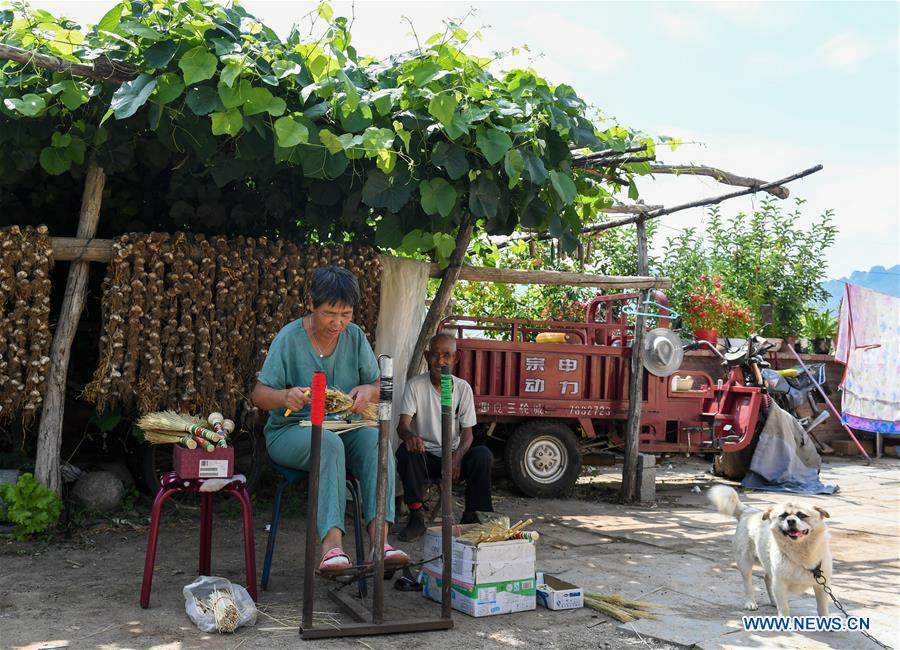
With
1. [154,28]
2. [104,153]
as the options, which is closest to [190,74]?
[154,28]

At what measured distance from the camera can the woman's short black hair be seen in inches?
166

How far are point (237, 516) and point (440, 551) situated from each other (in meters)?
2.55

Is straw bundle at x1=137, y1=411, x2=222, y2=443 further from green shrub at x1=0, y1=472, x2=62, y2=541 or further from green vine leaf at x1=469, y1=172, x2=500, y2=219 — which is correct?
green vine leaf at x1=469, y1=172, x2=500, y2=219

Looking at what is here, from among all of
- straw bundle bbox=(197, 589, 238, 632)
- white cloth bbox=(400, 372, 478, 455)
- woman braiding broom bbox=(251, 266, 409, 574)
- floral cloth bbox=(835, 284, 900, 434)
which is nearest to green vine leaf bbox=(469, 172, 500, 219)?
woman braiding broom bbox=(251, 266, 409, 574)

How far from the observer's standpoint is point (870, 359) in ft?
37.7

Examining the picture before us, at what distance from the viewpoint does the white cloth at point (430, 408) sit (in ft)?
20.0

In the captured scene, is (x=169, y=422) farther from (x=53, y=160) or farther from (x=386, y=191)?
(x=53, y=160)

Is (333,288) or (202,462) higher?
(333,288)

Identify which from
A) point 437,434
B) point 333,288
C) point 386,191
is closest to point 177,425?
point 333,288

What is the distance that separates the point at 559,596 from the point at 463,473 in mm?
2105

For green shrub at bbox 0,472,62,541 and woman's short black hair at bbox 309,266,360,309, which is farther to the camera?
green shrub at bbox 0,472,62,541

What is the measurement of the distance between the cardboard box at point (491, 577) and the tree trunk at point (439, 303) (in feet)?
8.42

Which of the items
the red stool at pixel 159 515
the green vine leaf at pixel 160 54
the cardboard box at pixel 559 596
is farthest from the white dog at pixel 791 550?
the green vine leaf at pixel 160 54

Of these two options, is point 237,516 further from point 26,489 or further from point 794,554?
point 794,554
